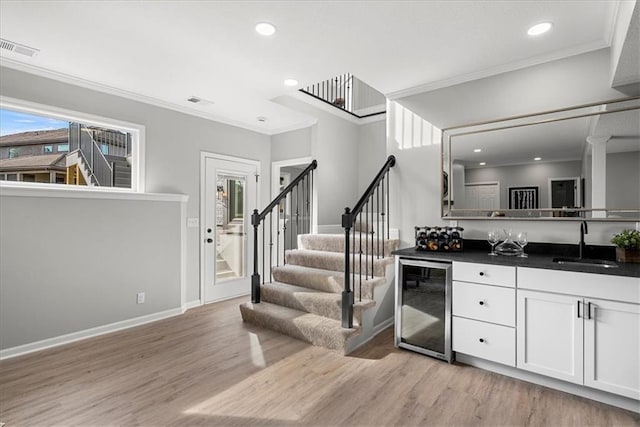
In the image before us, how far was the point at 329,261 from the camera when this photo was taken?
3.89m

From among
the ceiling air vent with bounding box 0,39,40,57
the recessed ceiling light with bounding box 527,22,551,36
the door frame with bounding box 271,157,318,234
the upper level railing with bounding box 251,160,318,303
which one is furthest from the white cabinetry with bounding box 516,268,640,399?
the ceiling air vent with bounding box 0,39,40,57

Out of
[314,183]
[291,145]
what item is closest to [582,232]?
[314,183]

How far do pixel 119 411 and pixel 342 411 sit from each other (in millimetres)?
1418

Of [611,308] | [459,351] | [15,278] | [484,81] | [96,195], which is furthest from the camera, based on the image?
[96,195]

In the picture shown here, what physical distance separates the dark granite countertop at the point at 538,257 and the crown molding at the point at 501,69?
1574 mm

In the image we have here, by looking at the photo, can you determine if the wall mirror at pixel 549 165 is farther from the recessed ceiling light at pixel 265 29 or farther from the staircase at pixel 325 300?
the recessed ceiling light at pixel 265 29

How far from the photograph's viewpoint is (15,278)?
2908mm

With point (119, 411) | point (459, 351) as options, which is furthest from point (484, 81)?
point (119, 411)

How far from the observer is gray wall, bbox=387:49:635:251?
8.54 feet

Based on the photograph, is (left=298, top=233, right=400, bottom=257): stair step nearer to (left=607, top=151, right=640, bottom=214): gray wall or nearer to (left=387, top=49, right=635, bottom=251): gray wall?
(left=387, top=49, right=635, bottom=251): gray wall

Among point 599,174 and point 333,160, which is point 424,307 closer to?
point 599,174

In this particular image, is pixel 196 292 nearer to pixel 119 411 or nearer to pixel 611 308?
pixel 119 411

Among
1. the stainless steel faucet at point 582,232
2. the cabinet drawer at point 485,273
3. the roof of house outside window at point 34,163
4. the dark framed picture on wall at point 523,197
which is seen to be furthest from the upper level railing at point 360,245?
the roof of house outside window at point 34,163

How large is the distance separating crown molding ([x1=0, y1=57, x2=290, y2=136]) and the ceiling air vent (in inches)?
9.3
